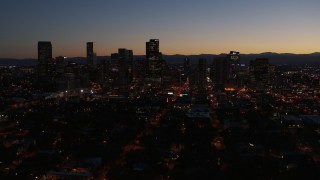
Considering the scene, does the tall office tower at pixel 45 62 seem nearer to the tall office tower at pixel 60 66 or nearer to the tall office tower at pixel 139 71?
the tall office tower at pixel 60 66

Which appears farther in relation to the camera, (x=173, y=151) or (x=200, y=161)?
(x=173, y=151)

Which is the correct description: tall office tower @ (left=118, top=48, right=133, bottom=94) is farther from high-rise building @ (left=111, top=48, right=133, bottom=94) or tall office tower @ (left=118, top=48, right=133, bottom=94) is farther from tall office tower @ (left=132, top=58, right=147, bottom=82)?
tall office tower @ (left=132, top=58, right=147, bottom=82)

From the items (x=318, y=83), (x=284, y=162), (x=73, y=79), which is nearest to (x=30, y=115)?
(x=284, y=162)

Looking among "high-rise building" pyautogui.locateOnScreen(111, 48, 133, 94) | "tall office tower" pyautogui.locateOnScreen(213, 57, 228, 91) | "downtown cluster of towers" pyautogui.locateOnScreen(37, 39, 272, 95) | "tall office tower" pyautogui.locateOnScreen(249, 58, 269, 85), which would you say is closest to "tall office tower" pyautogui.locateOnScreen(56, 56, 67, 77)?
"downtown cluster of towers" pyautogui.locateOnScreen(37, 39, 272, 95)

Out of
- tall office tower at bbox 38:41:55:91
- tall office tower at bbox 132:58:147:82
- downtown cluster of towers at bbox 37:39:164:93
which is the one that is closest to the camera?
downtown cluster of towers at bbox 37:39:164:93

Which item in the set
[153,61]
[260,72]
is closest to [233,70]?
[260,72]

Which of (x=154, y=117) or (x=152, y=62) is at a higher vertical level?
(x=152, y=62)

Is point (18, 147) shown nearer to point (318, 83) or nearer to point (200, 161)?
point (200, 161)
